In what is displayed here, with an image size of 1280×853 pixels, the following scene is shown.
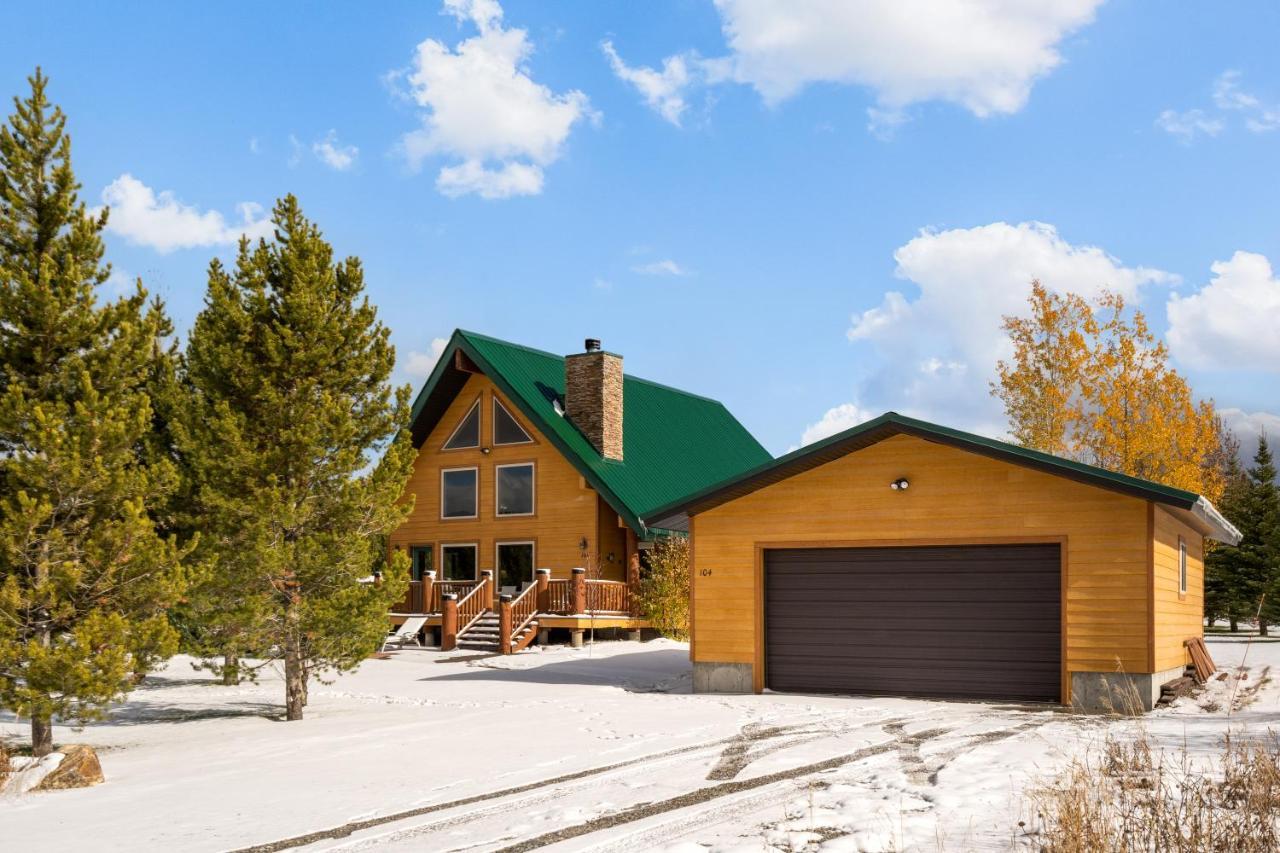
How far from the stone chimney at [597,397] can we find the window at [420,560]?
5817 mm

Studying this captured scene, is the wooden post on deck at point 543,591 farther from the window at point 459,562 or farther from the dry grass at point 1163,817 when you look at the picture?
the dry grass at point 1163,817

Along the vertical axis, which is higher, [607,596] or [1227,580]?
[607,596]

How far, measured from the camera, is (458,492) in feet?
111

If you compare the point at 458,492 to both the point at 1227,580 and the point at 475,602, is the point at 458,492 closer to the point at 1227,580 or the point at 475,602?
the point at 475,602

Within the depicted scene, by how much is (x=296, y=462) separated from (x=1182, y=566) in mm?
14660

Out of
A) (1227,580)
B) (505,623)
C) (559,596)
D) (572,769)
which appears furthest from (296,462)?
(1227,580)

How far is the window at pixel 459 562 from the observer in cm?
3362

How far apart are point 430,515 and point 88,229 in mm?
19913

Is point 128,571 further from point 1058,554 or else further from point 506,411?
point 506,411

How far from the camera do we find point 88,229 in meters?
14.9

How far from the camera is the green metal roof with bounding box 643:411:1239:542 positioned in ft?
55.7

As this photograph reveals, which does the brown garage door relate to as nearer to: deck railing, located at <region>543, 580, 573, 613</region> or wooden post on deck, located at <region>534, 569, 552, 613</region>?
deck railing, located at <region>543, 580, 573, 613</region>

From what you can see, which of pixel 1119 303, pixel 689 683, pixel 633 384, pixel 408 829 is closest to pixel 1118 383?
pixel 1119 303

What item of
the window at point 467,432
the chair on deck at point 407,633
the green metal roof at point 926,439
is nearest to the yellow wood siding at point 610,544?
the window at point 467,432
